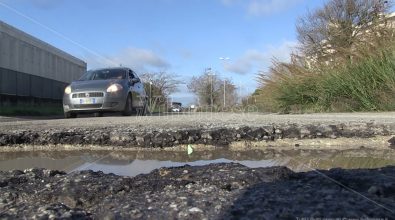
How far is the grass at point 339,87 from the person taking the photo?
30.2 ft

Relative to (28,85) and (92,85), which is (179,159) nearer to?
(92,85)

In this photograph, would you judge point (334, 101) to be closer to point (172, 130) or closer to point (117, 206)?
point (172, 130)

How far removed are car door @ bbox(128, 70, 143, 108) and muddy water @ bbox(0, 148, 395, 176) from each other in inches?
252

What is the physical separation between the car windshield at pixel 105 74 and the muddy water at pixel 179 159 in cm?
631

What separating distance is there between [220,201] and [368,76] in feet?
26.7

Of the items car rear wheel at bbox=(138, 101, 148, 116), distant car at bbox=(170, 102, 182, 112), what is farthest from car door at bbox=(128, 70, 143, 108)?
distant car at bbox=(170, 102, 182, 112)

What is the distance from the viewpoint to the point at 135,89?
36.7 feet

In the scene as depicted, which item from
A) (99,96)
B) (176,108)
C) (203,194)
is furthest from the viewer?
(176,108)

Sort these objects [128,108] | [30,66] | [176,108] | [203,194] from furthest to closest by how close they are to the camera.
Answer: [176,108] < [30,66] < [128,108] < [203,194]

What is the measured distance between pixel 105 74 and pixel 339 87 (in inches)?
204

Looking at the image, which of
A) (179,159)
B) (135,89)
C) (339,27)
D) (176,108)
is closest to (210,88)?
(176,108)

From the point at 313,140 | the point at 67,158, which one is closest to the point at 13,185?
the point at 67,158

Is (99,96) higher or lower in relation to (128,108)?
higher

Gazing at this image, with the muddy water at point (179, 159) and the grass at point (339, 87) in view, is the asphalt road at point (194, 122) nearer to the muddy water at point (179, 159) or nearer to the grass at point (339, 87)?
the muddy water at point (179, 159)
